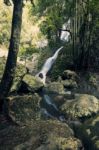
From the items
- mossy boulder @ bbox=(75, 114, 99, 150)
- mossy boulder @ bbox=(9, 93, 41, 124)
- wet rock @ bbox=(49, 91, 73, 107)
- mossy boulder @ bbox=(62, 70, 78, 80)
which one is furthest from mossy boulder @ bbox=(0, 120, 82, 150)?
mossy boulder @ bbox=(62, 70, 78, 80)

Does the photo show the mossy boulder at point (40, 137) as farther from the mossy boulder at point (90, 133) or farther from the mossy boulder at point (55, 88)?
the mossy boulder at point (55, 88)

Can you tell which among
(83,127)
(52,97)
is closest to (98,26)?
(52,97)

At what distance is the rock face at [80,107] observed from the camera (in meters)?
15.2

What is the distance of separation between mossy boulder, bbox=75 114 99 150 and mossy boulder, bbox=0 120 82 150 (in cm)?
82

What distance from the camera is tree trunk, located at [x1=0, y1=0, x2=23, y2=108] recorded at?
12719mm

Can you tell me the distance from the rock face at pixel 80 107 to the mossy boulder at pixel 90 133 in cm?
57

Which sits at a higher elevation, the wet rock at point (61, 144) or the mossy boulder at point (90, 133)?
the wet rock at point (61, 144)

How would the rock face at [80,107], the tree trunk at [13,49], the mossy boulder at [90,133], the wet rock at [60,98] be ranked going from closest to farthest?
1. the mossy boulder at [90,133]
2. the tree trunk at [13,49]
3. the rock face at [80,107]
4. the wet rock at [60,98]

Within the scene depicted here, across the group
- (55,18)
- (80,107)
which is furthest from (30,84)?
(55,18)

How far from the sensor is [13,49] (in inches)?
515

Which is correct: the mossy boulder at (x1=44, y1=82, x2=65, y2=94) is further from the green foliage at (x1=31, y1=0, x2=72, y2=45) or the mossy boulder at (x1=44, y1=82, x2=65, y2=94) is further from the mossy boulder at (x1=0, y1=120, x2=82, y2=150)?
the mossy boulder at (x1=0, y1=120, x2=82, y2=150)

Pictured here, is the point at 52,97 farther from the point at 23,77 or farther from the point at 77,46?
the point at 77,46

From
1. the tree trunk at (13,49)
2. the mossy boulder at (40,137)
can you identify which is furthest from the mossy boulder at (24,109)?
the mossy boulder at (40,137)

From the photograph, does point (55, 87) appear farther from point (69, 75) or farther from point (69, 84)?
point (69, 75)
